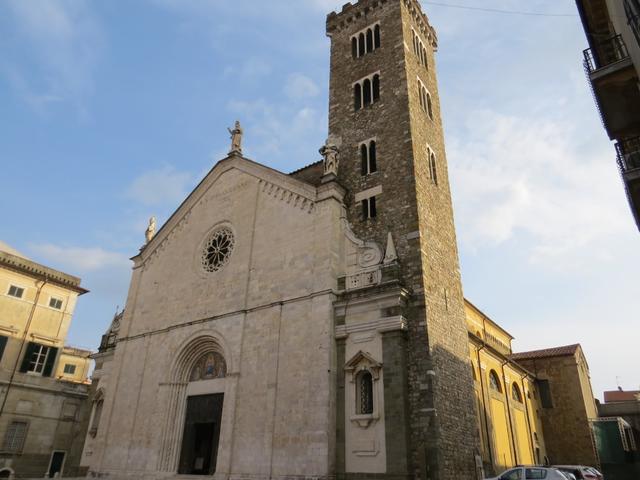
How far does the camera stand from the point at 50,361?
1175 inches

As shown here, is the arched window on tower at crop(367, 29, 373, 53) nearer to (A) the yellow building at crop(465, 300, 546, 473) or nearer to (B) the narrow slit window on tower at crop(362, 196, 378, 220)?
(B) the narrow slit window on tower at crop(362, 196, 378, 220)

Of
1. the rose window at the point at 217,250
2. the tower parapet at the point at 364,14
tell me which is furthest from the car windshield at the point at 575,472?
the tower parapet at the point at 364,14

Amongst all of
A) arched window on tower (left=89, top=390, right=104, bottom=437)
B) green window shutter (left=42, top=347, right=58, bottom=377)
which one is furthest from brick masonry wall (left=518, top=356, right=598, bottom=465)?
green window shutter (left=42, top=347, right=58, bottom=377)

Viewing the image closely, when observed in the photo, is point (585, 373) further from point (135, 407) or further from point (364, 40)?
point (135, 407)

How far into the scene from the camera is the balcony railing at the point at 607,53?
1049 centimetres

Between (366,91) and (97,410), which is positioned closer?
(366,91)

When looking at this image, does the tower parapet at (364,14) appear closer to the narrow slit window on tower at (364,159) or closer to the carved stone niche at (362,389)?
the narrow slit window on tower at (364,159)

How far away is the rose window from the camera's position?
2305cm

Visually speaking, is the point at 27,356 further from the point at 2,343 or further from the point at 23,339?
the point at 2,343

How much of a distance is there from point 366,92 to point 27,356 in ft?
81.0

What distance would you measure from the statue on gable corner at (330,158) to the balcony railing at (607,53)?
35.4 ft

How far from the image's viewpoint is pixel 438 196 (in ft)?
71.4

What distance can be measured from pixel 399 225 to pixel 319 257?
11.2 feet

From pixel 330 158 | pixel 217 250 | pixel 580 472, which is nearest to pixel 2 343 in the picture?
pixel 217 250
